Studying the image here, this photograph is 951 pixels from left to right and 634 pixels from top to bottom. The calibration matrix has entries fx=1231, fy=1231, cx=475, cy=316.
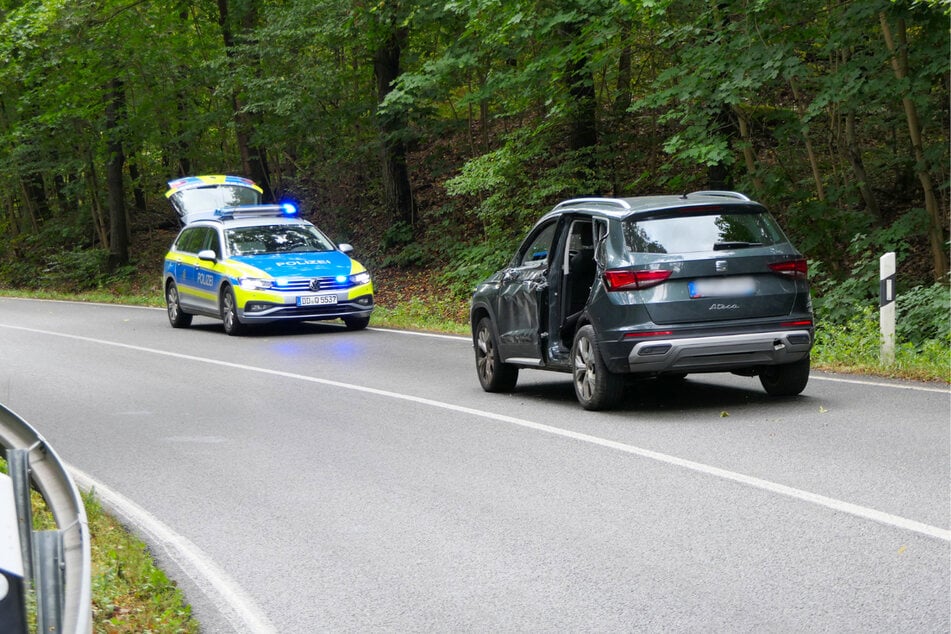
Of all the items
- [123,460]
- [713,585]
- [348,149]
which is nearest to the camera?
[713,585]

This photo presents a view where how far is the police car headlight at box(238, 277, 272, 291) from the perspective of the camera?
20.0 metres

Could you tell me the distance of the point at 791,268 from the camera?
10203 mm

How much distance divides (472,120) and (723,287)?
2340 centimetres

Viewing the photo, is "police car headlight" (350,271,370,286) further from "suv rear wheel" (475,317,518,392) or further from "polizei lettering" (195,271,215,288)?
"suv rear wheel" (475,317,518,392)

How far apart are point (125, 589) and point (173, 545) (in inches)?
35.6

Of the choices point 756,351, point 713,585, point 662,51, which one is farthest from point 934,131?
point 713,585

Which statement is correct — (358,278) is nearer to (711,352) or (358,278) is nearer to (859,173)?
(859,173)

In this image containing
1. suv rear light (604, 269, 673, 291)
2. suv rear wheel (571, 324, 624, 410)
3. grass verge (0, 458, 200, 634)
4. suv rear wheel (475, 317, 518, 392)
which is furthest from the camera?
A: suv rear wheel (475, 317, 518, 392)

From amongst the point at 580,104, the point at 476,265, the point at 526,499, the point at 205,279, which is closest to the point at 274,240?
the point at 205,279

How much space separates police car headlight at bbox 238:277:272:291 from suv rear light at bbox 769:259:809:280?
11.4 metres

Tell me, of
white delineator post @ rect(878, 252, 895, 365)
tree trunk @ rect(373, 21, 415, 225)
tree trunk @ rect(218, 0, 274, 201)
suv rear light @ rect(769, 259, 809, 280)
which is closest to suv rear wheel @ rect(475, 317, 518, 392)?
suv rear light @ rect(769, 259, 809, 280)

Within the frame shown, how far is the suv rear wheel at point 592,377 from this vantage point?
10.3m

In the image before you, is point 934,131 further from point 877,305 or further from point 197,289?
point 197,289

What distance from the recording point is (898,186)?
22.3 m
